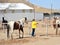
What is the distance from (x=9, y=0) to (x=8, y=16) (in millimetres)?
68989

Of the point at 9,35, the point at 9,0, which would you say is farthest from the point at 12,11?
the point at 9,0

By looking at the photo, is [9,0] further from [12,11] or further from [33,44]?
[33,44]

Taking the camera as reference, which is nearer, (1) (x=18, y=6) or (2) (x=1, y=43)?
(2) (x=1, y=43)

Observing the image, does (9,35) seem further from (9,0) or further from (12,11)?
(9,0)

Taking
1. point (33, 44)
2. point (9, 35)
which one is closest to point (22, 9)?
point (9, 35)

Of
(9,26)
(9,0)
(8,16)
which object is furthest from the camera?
(9,0)

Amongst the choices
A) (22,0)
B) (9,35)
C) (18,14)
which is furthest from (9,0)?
(9,35)

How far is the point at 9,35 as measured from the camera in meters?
19.5

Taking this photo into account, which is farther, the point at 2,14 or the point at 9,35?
the point at 2,14

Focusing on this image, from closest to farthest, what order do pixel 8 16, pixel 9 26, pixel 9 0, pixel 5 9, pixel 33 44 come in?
pixel 33 44 < pixel 9 26 < pixel 5 9 < pixel 8 16 < pixel 9 0

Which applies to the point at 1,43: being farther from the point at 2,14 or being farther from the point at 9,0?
the point at 9,0

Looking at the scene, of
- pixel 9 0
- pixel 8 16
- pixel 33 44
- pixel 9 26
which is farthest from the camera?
pixel 9 0

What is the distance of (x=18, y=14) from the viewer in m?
56.3

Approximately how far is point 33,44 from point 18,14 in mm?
40925
